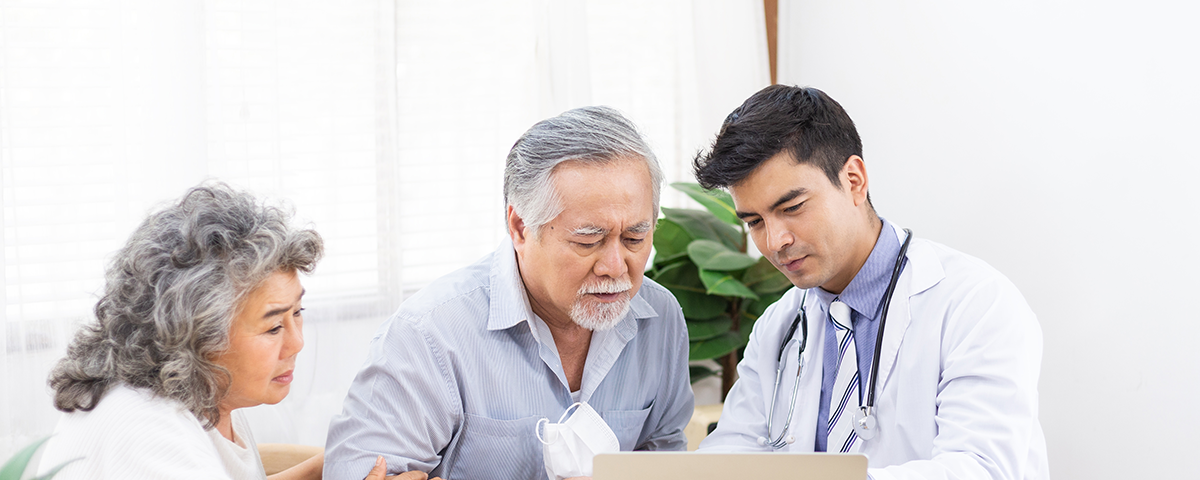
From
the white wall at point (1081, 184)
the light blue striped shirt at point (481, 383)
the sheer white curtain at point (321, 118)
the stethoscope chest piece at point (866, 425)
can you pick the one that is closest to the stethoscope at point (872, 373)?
the stethoscope chest piece at point (866, 425)

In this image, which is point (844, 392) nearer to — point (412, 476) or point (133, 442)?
point (412, 476)

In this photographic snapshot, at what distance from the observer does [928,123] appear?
2.39 meters

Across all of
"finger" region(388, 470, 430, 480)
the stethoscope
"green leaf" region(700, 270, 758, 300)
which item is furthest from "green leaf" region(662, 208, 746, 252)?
"finger" region(388, 470, 430, 480)

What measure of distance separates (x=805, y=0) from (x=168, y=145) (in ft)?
7.38

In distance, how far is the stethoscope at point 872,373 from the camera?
146 centimetres

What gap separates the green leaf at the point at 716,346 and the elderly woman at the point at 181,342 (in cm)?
159

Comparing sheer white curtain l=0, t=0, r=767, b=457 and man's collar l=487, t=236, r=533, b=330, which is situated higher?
sheer white curtain l=0, t=0, r=767, b=457

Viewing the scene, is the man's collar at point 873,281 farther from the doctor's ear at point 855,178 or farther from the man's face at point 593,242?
the man's face at point 593,242

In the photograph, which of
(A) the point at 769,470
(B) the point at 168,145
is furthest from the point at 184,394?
(B) the point at 168,145

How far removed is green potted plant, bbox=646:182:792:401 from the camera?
2.66 metres

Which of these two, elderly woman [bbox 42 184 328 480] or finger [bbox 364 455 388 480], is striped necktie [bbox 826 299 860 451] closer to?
finger [bbox 364 455 388 480]

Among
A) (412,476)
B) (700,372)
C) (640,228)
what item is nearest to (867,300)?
(640,228)

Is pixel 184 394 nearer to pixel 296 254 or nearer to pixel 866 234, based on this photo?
pixel 296 254

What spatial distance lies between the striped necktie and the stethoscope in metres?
0.04
